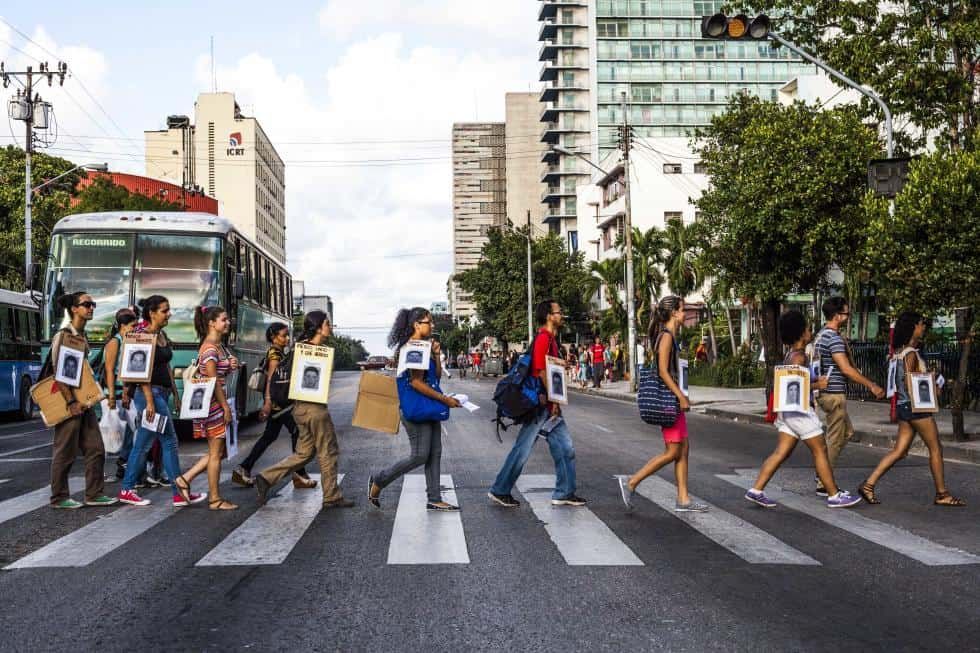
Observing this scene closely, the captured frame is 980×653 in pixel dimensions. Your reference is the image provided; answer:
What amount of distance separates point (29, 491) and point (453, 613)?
278 inches

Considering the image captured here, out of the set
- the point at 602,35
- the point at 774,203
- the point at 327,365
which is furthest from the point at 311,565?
the point at 602,35

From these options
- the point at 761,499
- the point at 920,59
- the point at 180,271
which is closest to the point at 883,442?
the point at 920,59

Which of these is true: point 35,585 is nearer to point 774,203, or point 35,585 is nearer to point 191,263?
point 191,263

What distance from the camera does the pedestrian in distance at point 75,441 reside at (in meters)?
9.33

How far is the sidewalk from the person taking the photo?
14.6 m

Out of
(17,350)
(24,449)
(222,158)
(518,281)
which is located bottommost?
(24,449)

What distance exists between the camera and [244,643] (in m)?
4.96

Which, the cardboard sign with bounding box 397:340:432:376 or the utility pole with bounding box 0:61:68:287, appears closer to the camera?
the cardboard sign with bounding box 397:340:432:376

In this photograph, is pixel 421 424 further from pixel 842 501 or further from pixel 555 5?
pixel 555 5

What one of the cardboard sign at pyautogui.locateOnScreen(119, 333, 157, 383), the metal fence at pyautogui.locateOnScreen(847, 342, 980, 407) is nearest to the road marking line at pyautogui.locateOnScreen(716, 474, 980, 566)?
the cardboard sign at pyautogui.locateOnScreen(119, 333, 157, 383)

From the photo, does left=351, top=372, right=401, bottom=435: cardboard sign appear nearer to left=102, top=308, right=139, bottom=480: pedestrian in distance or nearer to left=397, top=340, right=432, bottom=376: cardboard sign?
left=397, top=340, right=432, bottom=376: cardboard sign

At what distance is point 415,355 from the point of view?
8.86 meters

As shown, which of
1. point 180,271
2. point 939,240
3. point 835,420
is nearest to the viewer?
point 835,420

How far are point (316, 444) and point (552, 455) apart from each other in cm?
205
